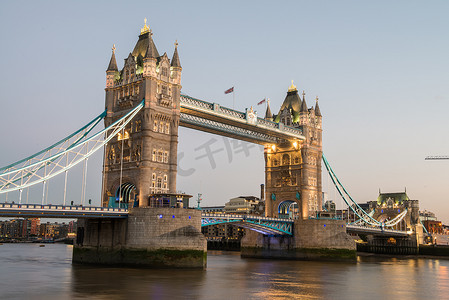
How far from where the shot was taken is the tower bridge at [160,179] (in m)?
47.8

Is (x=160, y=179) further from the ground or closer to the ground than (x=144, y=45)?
closer to the ground

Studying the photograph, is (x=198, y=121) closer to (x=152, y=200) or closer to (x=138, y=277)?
(x=152, y=200)

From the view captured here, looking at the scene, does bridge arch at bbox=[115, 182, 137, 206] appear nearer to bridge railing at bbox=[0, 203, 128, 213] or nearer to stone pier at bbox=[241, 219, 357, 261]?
bridge railing at bbox=[0, 203, 128, 213]

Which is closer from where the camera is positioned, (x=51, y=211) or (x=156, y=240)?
(x=51, y=211)

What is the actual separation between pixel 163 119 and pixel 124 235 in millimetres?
14633

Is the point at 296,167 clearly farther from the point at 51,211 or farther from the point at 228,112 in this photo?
the point at 51,211

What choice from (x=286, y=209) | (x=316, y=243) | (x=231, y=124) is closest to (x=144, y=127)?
(x=231, y=124)

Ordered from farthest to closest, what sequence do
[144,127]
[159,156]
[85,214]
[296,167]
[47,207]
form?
[296,167], [159,156], [144,127], [85,214], [47,207]

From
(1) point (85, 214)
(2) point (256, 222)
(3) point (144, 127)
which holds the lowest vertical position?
(1) point (85, 214)

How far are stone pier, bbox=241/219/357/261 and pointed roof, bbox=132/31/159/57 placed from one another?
34115mm

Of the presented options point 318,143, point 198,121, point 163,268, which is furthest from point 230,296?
point 318,143

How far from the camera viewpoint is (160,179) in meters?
55.5

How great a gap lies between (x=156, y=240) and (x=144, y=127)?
13.3m

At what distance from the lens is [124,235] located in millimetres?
48781
